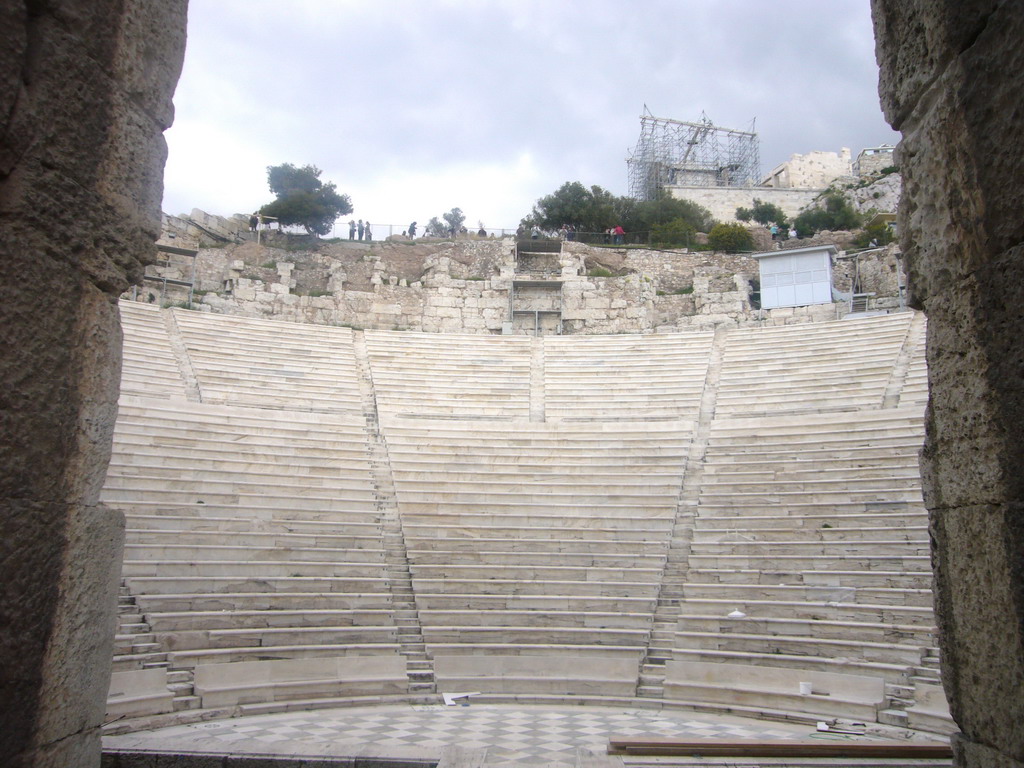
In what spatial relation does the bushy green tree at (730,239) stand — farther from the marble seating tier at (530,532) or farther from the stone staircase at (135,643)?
the stone staircase at (135,643)

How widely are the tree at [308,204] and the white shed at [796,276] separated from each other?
48.6 feet

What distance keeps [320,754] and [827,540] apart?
7769mm

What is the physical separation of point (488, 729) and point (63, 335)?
6142 millimetres

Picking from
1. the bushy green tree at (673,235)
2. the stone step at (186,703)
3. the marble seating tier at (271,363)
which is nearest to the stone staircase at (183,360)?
the marble seating tier at (271,363)

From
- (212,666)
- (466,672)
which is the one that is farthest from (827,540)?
(212,666)

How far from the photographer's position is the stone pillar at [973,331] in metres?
2.09

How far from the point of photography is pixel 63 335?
2.22 m

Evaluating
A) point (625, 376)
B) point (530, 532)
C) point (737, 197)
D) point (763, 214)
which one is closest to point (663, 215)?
point (763, 214)

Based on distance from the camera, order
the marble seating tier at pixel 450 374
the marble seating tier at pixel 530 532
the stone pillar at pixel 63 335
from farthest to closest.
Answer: the marble seating tier at pixel 450 374, the marble seating tier at pixel 530 532, the stone pillar at pixel 63 335

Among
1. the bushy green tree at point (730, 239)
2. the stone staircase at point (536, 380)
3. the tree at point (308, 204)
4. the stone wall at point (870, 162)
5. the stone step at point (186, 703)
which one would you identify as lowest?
the stone step at point (186, 703)

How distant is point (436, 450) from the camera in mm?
14086

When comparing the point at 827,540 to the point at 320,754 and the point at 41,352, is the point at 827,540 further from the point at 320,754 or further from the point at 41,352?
the point at 41,352

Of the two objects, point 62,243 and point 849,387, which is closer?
point 62,243

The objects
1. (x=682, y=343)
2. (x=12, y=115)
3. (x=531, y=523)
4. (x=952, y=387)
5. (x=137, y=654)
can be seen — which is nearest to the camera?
(x=12, y=115)
